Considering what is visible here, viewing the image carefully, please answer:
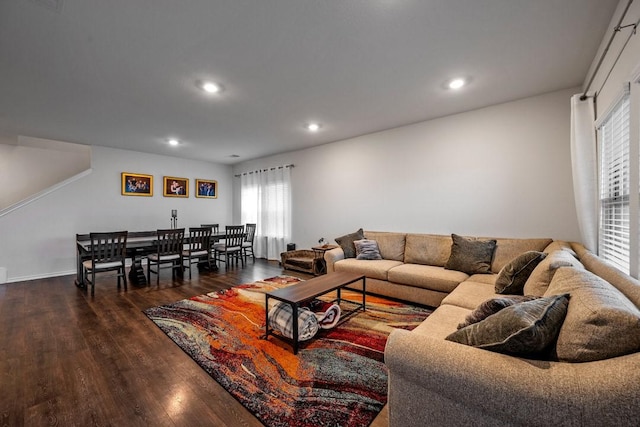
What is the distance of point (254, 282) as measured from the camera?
13.7 ft

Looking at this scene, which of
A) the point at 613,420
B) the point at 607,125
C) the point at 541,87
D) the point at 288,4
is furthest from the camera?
the point at 541,87

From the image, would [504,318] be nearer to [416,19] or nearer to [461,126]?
[416,19]

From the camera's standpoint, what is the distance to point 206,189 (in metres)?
6.90

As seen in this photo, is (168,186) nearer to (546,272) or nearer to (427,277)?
(427,277)

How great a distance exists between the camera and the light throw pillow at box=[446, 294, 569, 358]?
98 cm

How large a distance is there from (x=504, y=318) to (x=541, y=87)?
10.4 ft

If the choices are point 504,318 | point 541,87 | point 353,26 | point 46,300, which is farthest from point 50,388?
point 541,87

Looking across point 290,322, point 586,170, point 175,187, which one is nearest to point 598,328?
point 290,322

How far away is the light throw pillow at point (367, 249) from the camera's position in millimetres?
3951

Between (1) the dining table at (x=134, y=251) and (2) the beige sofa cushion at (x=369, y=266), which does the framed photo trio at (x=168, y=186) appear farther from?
(2) the beige sofa cushion at (x=369, y=266)

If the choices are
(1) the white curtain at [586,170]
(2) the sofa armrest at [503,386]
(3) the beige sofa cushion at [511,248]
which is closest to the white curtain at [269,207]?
(3) the beige sofa cushion at [511,248]

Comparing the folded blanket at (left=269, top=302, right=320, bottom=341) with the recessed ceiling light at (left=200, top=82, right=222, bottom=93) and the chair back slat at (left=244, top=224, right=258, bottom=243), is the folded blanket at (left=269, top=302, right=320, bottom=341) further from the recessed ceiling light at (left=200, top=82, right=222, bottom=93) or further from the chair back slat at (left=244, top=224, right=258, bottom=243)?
the chair back slat at (left=244, top=224, right=258, bottom=243)

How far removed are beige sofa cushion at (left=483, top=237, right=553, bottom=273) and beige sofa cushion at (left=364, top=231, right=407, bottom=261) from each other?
120 centimetres

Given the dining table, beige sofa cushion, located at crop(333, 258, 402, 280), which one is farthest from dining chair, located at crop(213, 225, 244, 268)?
beige sofa cushion, located at crop(333, 258, 402, 280)
